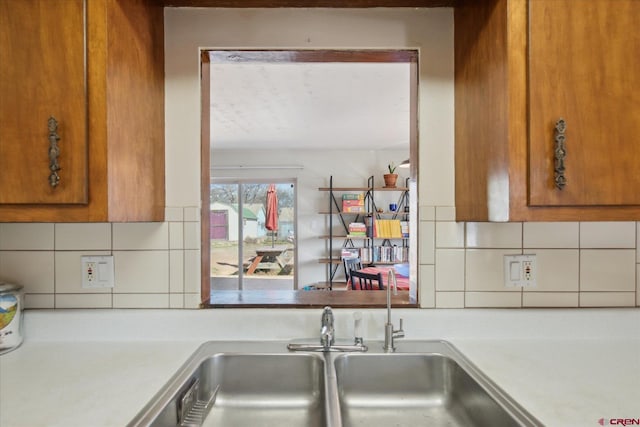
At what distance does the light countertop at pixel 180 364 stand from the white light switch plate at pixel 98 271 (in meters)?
0.10

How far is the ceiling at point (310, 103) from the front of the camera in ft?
7.38

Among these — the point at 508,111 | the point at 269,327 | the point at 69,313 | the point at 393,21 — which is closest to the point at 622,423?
the point at 508,111

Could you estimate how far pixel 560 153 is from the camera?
2.69 ft

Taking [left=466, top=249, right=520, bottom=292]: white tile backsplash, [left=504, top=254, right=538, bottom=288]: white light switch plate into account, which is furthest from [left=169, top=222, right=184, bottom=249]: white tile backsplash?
[left=504, top=254, right=538, bottom=288]: white light switch plate

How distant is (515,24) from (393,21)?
0.43 m

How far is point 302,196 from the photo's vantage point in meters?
5.07

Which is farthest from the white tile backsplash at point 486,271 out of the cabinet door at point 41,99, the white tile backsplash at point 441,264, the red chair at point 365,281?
the red chair at point 365,281

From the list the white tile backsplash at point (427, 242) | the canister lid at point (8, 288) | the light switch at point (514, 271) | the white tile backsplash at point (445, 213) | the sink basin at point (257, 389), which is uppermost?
the white tile backsplash at point (445, 213)

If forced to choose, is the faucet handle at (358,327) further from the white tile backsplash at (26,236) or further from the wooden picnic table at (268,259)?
the wooden picnic table at (268,259)

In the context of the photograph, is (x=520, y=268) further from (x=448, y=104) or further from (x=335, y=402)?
(x=335, y=402)

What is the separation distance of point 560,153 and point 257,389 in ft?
3.43

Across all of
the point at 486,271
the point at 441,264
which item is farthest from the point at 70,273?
A: the point at 486,271

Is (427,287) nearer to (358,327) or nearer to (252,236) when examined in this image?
(358,327)

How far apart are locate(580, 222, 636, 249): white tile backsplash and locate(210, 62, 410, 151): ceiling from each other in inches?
43.1
